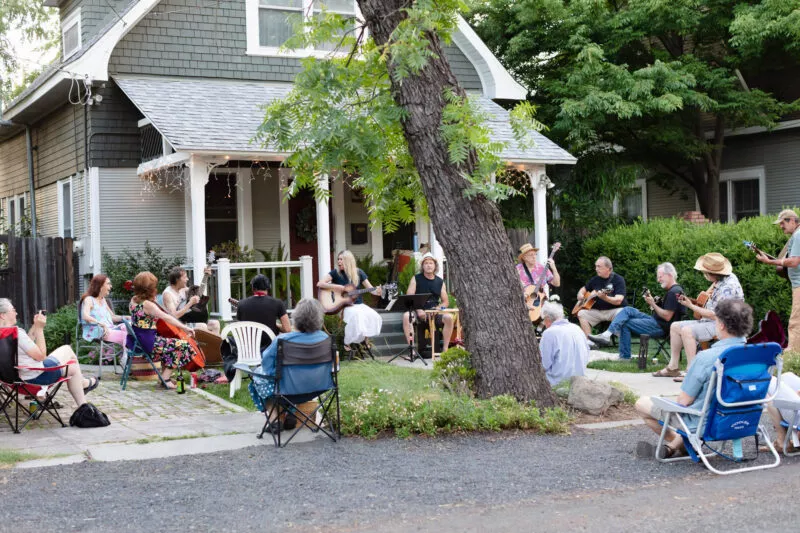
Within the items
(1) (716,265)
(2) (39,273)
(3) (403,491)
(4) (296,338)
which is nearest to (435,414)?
(4) (296,338)

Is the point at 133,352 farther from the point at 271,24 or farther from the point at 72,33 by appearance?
the point at 72,33

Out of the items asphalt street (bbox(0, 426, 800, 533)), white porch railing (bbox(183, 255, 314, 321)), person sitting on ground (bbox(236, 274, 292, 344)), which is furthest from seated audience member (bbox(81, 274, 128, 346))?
asphalt street (bbox(0, 426, 800, 533))

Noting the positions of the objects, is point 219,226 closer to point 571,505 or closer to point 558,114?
point 558,114

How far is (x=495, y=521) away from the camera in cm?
529

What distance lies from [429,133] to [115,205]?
854 cm

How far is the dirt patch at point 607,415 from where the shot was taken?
8.39m

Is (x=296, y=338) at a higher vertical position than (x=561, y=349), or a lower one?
higher

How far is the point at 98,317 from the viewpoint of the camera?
1119cm

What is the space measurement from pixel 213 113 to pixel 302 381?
790 cm

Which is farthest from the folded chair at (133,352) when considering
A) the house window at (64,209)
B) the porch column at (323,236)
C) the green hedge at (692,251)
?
the green hedge at (692,251)

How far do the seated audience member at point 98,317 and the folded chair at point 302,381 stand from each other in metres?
3.86

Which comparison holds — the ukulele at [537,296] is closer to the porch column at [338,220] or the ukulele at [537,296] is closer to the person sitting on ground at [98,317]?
the porch column at [338,220]

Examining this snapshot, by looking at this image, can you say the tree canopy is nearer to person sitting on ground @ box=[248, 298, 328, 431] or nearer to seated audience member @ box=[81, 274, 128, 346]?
seated audience member @ box=[81, 274, 128, 346]

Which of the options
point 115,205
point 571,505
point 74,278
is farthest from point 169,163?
point 571,505
